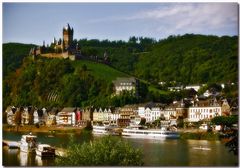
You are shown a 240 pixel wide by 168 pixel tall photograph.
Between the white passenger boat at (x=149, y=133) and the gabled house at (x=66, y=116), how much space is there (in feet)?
2.28

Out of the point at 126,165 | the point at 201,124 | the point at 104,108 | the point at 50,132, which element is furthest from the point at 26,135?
the point at 201,124

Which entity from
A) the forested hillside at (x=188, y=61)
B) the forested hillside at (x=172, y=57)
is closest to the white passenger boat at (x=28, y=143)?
the forested hillside at (x=172, y=57)

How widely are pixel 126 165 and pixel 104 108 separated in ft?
5.11

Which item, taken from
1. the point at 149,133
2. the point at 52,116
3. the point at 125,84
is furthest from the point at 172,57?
the point at 52,116

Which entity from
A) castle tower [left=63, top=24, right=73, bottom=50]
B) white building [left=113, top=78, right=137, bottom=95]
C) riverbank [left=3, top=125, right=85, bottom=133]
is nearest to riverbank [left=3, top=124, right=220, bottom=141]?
riverbank [left=3, top=125, right=85, bottom=133]

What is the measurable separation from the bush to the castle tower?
4.71ft

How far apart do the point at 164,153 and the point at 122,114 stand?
0.94 m

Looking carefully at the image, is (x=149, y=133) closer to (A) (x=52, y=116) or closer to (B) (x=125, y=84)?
(B) (x=125, y=84)

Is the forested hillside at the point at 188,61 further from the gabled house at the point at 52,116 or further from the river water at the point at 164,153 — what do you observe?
the gabled house at the point at 52,116

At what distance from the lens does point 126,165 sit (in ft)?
23.5

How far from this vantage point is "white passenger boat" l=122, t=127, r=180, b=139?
8.55 m

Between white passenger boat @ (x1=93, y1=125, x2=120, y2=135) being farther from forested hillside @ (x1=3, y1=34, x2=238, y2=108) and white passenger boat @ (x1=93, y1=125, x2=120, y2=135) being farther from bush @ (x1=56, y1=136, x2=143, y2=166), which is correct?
bush @ (x1=56, y1=136, x2=143, y2=166)

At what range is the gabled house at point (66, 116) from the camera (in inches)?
338

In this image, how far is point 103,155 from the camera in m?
7.20
